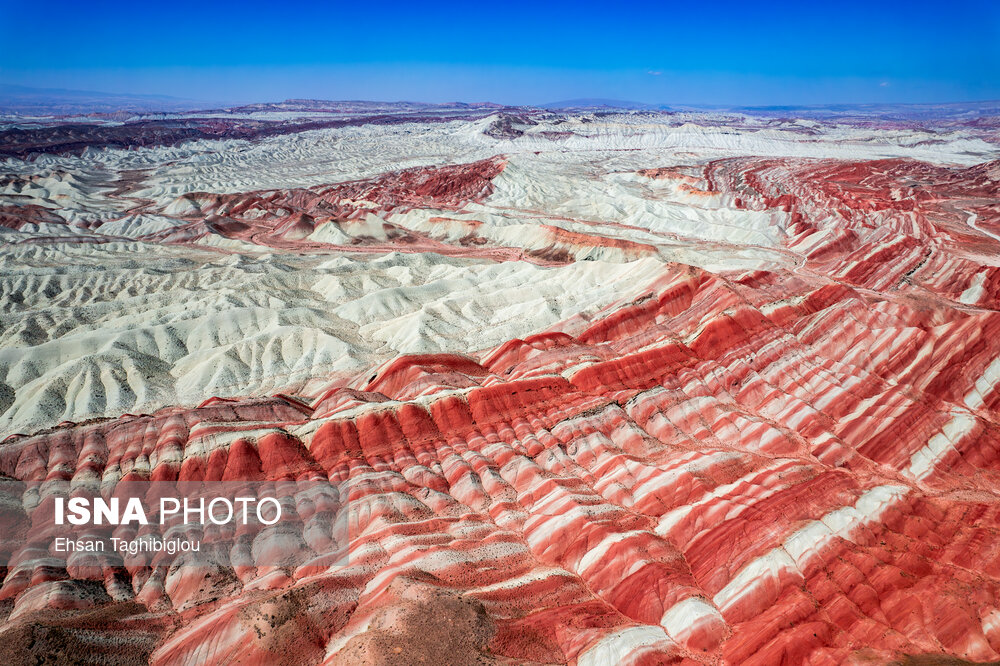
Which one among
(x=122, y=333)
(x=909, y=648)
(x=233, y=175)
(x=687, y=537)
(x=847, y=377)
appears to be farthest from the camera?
(x=233, y=175)

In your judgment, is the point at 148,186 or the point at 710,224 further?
the point at 148,186

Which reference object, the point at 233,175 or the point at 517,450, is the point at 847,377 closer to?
the point at 517,450

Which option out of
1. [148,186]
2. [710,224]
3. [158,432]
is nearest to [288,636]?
[158,432]

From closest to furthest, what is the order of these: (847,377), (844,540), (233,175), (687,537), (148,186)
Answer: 1. (844,540)
2. (687,537)
3. (847,377)
4. (148,186)
5. (233,175)

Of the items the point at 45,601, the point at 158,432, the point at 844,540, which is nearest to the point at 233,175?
the point at 158,432

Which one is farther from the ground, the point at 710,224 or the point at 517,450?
the point at 710,224

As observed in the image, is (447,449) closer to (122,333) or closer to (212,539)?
(212,539)

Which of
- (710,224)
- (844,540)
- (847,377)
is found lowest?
(844,540)
